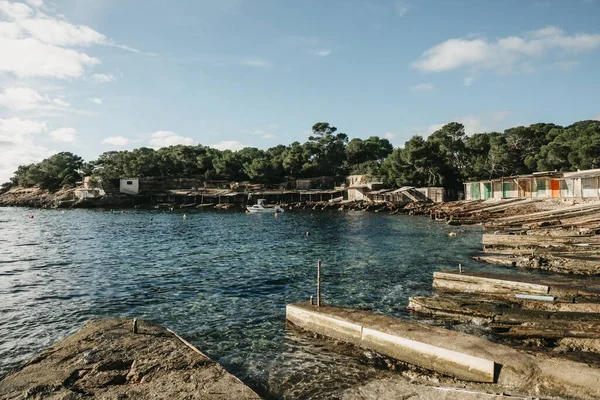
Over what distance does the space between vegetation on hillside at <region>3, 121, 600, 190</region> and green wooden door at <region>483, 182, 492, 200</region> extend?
13.9 metres

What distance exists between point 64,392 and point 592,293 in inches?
627

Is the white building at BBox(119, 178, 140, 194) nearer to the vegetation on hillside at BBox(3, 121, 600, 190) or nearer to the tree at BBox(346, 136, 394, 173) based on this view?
the vegetation on hillside at BBox(3, 121, 600, 190)

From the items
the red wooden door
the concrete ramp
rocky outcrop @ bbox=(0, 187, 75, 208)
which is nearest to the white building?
rocky outcrop @ bbox=(0, 187, 75, 208)

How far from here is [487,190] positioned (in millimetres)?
62844

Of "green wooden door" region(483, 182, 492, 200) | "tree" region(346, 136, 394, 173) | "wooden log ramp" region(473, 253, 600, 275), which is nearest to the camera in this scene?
"wooden log ramp" region(473, 253, 600, 275)

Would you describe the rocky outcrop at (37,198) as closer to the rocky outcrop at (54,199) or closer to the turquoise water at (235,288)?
the rocky outcrop at (54,199)

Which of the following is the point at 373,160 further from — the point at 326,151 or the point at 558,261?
the point at 558,261

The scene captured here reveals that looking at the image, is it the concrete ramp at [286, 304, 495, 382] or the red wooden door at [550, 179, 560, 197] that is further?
the red wooden door at [550, 179, 560, 197]

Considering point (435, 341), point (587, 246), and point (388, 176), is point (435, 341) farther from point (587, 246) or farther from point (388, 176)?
point (388, 176)

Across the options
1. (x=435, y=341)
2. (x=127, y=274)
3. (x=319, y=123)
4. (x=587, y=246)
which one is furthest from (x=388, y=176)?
(x=435, y=341)

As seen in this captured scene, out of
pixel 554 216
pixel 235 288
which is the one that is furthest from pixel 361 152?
pixel 235 288

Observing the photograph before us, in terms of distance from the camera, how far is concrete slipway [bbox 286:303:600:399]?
751cm

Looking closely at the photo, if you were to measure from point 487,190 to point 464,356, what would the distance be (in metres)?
61.3

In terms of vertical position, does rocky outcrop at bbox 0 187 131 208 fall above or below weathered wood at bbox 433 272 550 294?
above
